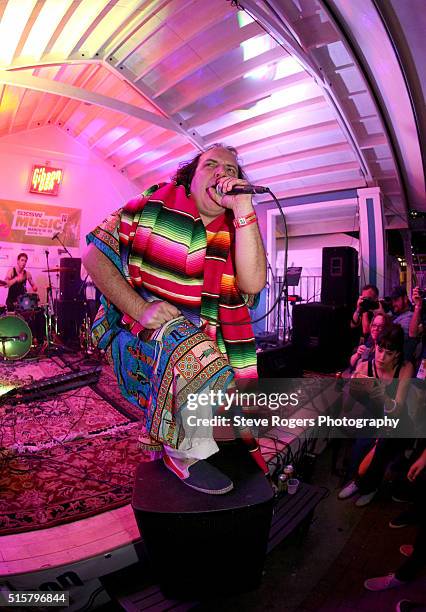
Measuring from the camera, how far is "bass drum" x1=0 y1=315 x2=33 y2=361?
5.45m

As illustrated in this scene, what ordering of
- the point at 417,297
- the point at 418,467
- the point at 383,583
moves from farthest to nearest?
the point at 417,297 < the point at 418,467 < the point at 383,583

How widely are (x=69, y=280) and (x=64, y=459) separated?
18.3 ft

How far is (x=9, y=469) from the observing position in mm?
2520

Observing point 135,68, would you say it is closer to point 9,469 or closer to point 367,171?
point 367,171

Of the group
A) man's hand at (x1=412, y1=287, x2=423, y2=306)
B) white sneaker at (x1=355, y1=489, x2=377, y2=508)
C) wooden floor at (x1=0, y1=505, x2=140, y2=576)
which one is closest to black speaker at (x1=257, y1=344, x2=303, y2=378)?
white sneaker at (x1=355, y1=489, x2=377, y2=508)

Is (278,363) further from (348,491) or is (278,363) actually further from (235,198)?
(235,198)

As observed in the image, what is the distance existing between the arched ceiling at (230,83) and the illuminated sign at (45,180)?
0.97 m

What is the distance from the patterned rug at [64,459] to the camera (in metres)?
2.05

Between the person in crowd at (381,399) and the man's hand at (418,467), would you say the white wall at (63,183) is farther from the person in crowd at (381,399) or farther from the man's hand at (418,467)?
the man's hand at (418,467)

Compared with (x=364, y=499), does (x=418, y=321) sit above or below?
above

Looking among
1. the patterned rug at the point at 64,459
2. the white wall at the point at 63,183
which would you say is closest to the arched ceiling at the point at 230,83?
the white wall at the point at 63,183

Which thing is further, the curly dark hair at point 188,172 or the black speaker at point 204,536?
the curly dark hair at point 188,172

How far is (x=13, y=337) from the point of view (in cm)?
555

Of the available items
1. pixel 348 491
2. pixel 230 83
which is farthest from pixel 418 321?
pixel 230 83
